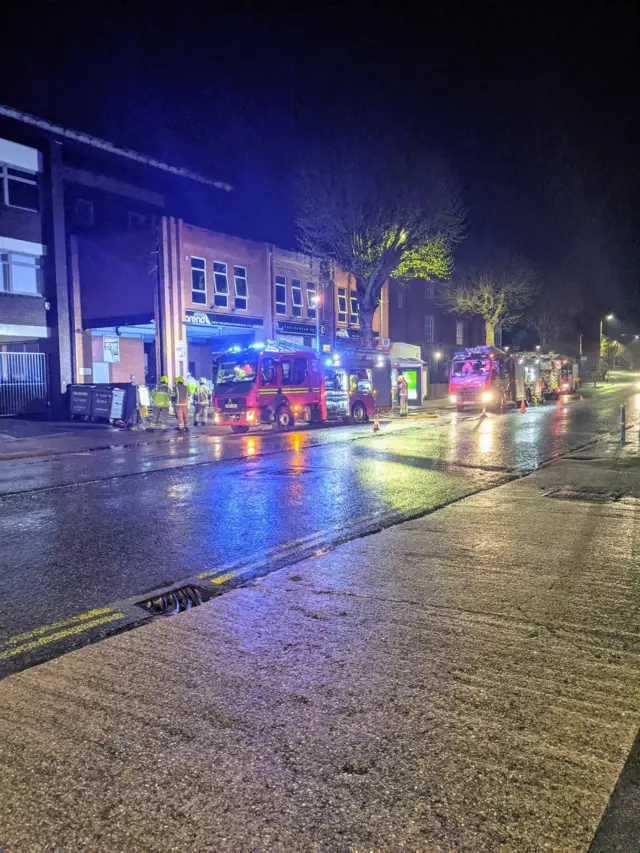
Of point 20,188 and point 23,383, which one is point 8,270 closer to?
point 20,188

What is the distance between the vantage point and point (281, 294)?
3375 cm

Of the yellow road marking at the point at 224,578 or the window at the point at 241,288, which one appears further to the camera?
the window at the point at 241,288

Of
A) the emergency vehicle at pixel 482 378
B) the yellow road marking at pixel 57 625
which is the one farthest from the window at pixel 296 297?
the yellow road marking at pixel 57 625

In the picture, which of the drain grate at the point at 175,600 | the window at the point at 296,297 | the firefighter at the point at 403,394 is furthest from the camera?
the window at the point at 296,297

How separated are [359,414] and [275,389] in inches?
192

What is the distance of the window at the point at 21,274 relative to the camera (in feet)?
80.6

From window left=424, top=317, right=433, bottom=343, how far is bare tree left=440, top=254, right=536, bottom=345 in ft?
6.49

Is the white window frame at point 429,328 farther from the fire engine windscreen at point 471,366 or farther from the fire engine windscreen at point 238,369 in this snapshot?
the fire engine windscreen at point 238,369

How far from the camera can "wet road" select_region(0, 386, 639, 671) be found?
5.04 m

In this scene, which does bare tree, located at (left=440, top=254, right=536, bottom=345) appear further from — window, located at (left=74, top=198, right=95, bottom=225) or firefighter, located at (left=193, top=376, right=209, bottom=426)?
firefighter, located at (left=193, top=376, right=209, bottom=426)

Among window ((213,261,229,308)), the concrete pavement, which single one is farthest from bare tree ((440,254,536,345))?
the concrete pavement

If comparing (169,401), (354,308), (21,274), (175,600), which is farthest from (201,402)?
(175,600)

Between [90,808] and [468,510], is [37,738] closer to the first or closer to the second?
[90,808]

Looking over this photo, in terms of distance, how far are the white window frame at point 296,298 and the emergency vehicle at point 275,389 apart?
1168 centimetres
